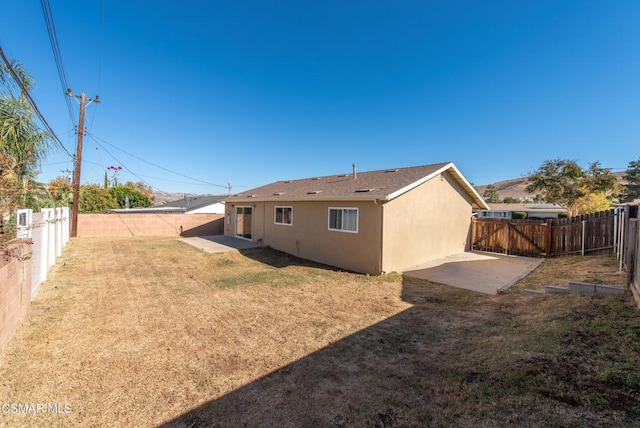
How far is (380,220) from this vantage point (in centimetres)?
905

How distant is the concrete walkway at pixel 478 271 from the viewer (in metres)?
7.95

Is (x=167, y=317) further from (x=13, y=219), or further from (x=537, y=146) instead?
(x=537, y=146)

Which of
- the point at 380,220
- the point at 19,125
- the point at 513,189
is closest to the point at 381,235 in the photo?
the point at 380,220

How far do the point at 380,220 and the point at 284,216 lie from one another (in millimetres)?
5795

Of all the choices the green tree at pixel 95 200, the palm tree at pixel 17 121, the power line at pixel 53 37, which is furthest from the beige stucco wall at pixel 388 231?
the green tree at pixel 95 200

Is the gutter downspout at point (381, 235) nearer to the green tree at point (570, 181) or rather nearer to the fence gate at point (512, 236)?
the fence gate at point (512, 236)

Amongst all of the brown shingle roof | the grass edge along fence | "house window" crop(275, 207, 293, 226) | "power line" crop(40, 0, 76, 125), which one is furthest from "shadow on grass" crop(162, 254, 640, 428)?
"house window" crop(275, 207, 293, 226)

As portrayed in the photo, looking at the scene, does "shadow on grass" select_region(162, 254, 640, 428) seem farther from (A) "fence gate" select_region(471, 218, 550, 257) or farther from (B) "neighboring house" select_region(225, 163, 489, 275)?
(A) "fence gate" select_region(471, 218, 550, 257)

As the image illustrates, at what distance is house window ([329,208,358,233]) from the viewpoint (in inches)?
392

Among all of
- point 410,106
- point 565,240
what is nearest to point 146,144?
point 410,106

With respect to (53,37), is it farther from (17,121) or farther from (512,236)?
(512,236)

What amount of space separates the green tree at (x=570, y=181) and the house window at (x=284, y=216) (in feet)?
74.5

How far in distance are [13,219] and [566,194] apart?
3048 centimetres

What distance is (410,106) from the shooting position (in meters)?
17.5
